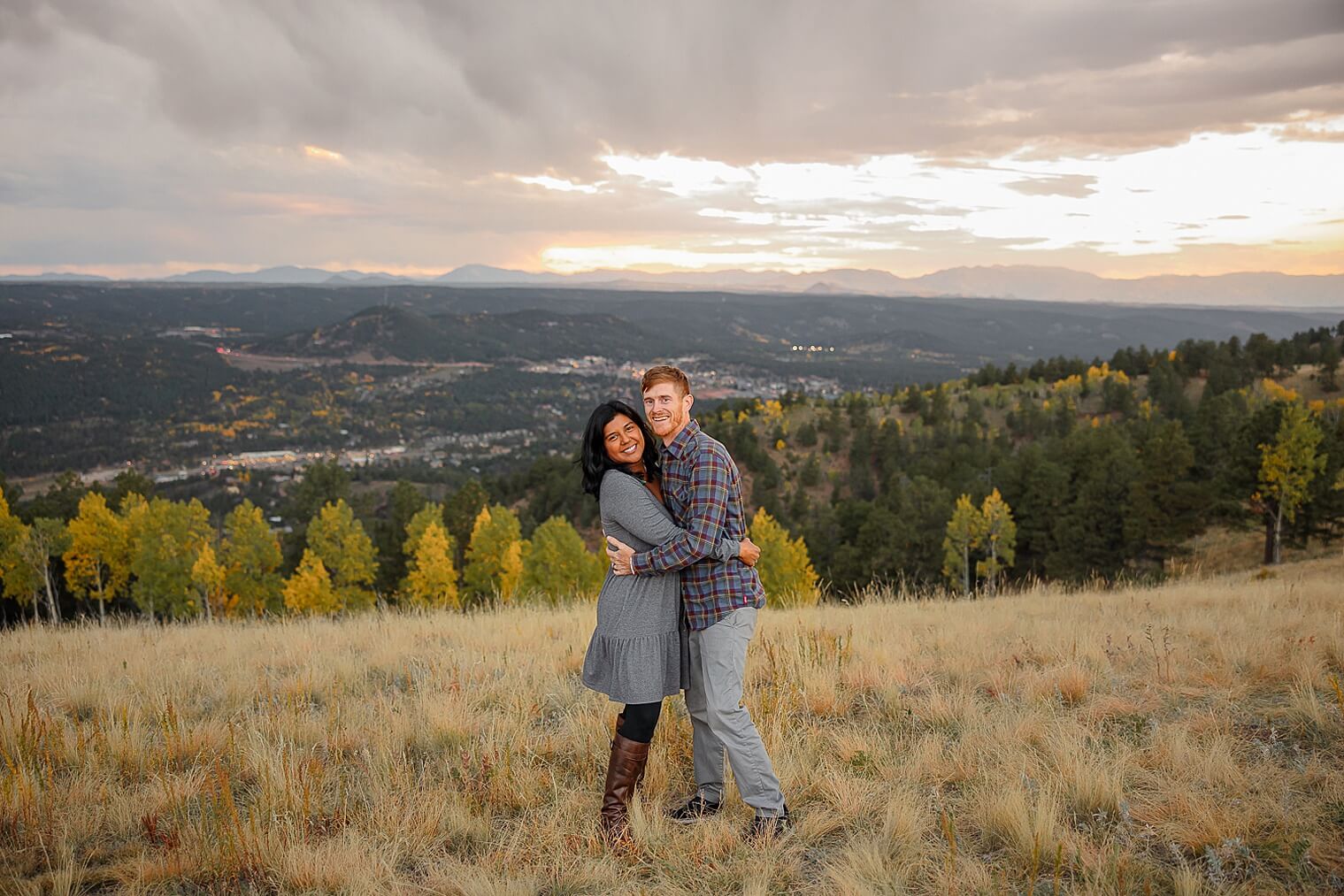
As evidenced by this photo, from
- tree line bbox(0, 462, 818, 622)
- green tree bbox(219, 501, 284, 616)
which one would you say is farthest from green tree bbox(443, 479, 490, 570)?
green tree bbox(219, 501, 284, 616)

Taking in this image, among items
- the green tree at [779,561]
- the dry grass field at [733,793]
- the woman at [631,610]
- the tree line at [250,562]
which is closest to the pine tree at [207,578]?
the tree line at [250,562]

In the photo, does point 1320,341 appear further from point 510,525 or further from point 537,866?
point 537,866

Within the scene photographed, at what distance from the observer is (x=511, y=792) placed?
4.13m

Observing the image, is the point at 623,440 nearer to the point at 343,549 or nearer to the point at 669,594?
the point at 669,594

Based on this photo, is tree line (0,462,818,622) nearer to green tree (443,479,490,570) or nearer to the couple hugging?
green tree (443,479,490,570)

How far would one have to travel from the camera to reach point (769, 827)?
3627mm

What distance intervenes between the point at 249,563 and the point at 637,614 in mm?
36256

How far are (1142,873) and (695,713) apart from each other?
2.11 metres

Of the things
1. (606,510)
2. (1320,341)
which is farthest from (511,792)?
(1320,341)

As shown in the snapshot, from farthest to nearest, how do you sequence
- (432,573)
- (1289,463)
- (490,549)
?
(490,549), (432,573), (1289,463)

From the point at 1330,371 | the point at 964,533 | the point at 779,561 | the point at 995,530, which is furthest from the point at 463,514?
the point at 1330,371

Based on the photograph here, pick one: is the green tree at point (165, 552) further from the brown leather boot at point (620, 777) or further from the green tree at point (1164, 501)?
the green tree at point (1164, 501)

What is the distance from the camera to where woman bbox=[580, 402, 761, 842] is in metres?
3.51

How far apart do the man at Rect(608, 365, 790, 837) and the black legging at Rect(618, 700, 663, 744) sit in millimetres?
253
